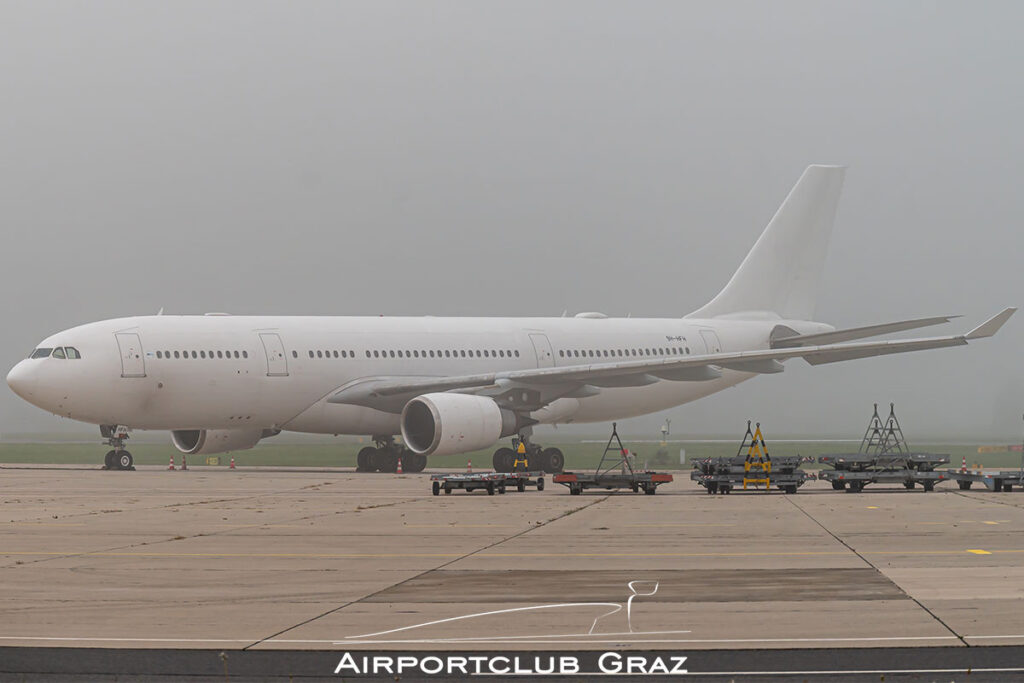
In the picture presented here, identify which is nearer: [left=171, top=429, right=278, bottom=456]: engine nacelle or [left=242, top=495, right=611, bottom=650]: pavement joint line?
[left=242, top=495, right=611, bottom=650]: pavement joint line

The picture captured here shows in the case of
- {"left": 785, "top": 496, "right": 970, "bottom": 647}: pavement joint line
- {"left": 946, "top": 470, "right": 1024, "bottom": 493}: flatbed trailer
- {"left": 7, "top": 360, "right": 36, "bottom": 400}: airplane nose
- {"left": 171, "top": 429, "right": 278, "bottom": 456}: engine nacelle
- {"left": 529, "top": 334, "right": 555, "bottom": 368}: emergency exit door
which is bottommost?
{"left": 785, "top": 496, "right": 970, "bottom": 647}: pavement joint line

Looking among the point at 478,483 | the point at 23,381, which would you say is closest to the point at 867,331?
the point at 478,483

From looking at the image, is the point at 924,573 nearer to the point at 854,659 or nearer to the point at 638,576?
the point at 638,576

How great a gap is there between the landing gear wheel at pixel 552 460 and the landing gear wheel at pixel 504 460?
79.3 inches

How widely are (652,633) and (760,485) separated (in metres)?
18.1

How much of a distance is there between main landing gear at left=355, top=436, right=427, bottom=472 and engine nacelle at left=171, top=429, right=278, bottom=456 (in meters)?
2.61

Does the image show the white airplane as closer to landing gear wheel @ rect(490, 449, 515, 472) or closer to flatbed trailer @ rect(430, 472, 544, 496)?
landing gear wheel @ rect(490, 449, 515, 472)

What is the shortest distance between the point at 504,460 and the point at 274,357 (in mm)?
6256

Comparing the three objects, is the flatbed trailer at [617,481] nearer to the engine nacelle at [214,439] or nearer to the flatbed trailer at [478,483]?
the flatbed trailer at [478,483]

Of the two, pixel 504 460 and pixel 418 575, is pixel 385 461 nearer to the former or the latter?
pixel 504 460

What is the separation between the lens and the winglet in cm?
2836

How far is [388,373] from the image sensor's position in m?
34.5

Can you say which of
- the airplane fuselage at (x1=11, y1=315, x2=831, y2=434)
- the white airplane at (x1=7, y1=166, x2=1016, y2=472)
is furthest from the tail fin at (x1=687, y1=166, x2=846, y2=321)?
the airplane fuselage at (x1=11, y1=315, x2=831, y2=434)

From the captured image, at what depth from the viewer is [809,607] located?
9.30 meters
